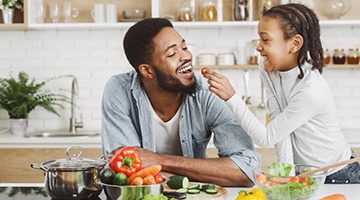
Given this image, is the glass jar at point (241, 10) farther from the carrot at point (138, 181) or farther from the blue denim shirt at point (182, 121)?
the carrot at point (138, 181)

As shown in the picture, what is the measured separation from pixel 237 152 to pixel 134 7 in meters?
2.37

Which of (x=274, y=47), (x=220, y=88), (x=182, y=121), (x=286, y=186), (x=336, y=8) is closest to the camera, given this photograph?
(x=286, y=186)

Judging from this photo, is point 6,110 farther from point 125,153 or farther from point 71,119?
point 125,153

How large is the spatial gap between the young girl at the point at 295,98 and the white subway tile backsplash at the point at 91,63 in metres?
2.00

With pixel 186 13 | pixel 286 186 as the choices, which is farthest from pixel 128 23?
pixel 286 186

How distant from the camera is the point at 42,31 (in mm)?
5039

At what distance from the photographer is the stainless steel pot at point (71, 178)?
225 centimetres

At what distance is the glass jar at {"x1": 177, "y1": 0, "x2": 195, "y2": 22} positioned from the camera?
4.65m

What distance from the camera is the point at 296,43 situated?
288 centimetres

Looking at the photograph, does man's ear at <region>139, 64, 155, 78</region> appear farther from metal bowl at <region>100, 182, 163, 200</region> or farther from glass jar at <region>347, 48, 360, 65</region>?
→ glass jar at <region>347, 48, 360, 65</region>

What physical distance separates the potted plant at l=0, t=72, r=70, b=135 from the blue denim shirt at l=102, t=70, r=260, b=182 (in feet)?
6.18

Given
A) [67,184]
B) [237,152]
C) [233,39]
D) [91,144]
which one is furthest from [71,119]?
[67,184]

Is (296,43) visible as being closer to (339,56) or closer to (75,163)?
(75,163)

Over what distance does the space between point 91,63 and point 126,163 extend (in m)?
2.81
